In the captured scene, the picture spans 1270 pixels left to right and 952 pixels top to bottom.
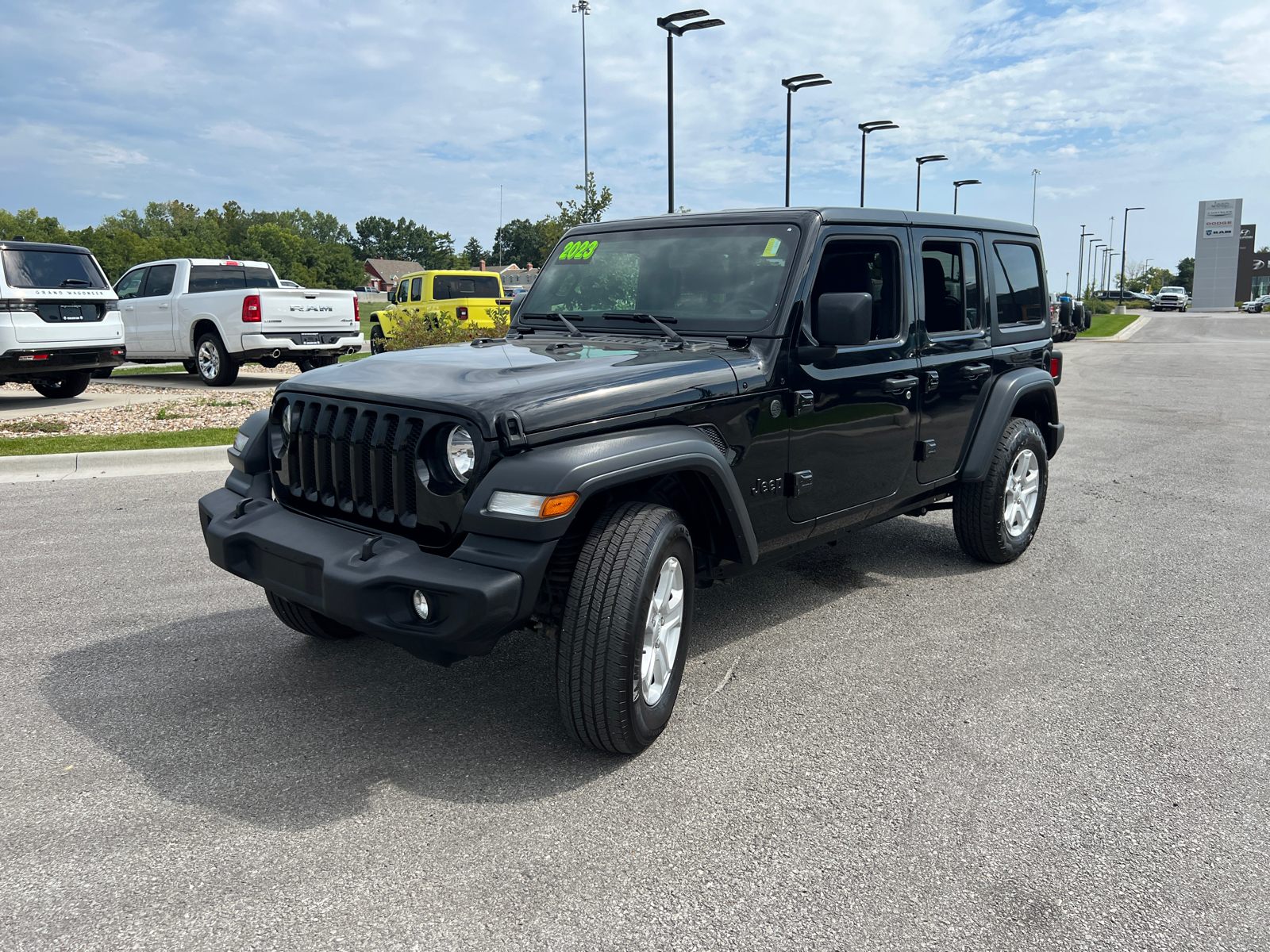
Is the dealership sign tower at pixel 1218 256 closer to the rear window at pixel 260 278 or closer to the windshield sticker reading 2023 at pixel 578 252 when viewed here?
the rear window at pixel 260 278

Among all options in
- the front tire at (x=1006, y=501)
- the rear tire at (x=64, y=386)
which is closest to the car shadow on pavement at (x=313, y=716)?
the front tire at (x=1006, y=501)

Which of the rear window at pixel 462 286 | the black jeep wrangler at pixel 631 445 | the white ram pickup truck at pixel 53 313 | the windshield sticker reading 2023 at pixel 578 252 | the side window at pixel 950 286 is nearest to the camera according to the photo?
the black jeep wrangler at pixel 631 445

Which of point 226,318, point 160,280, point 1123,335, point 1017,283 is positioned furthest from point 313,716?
point 1123,335

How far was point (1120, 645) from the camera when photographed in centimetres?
440

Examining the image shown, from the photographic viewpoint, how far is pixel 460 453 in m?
3.07

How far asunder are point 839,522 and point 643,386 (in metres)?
1.45

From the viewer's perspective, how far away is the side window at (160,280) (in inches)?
597

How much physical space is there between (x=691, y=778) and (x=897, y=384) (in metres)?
2.19

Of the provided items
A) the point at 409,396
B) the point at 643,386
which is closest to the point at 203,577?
the point at 409,396

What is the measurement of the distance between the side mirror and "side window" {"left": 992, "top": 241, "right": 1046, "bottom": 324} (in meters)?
2.08

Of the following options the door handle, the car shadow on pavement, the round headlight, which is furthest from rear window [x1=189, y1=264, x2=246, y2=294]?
the round headlight

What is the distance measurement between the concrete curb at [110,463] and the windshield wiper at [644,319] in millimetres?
5311

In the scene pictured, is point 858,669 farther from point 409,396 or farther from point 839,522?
point 409,396

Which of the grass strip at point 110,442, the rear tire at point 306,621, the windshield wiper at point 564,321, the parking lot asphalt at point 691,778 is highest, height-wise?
the windshield wiper at point 564,321
